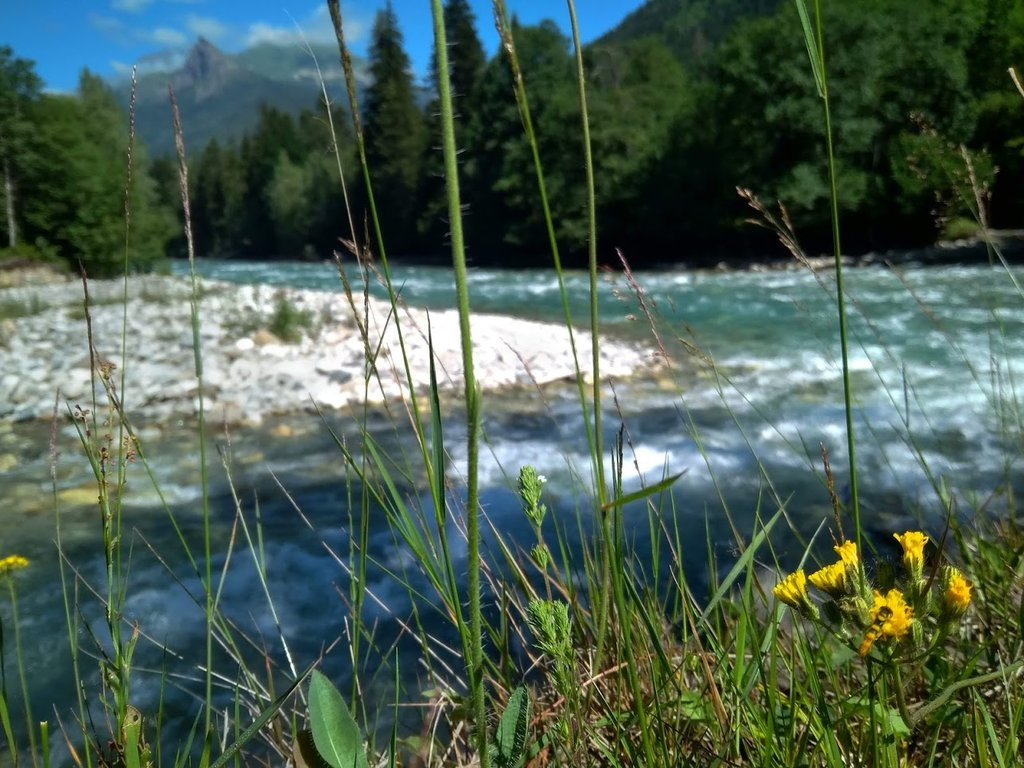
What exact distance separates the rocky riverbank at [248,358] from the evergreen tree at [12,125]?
43.0 feet

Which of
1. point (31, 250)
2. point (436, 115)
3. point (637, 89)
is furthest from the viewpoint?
point (637, 89)

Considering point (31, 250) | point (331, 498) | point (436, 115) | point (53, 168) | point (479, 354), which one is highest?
point (53, 168)

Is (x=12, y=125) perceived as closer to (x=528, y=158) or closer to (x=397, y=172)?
(x=528, y=158)


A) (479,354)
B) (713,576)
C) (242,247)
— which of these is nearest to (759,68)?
(479,354)

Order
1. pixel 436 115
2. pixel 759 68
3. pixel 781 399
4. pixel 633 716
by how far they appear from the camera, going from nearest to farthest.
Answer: pixel 436 115, pixel 633 716, pixel 781 399, pixel 759 68

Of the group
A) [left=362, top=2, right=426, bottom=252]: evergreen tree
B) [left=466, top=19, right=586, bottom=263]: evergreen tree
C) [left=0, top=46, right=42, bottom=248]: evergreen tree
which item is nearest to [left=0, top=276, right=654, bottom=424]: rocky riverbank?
[left=0, top=46, right=42, bottom=248]: evergreen tree

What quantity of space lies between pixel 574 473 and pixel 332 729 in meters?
1.83

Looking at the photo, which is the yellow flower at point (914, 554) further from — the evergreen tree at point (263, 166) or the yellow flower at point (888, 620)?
the evergreen tree at point (263, 166)

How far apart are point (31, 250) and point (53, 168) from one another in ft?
7.18

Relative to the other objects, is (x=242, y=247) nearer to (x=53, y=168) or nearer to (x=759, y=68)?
(x=53, y=168)

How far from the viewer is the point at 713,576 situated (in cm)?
110

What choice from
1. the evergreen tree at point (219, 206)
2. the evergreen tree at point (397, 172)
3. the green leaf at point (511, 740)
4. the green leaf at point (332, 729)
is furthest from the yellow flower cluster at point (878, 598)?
the evergreen tree at point (219, 206)

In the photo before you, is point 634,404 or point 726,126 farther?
point 726,126

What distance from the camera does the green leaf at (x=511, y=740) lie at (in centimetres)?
70
